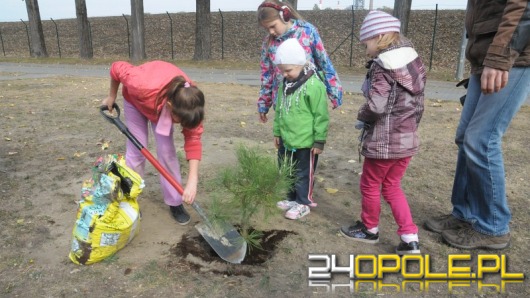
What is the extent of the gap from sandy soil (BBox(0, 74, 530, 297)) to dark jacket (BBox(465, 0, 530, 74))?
1165 mm

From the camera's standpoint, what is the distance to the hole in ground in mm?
2465

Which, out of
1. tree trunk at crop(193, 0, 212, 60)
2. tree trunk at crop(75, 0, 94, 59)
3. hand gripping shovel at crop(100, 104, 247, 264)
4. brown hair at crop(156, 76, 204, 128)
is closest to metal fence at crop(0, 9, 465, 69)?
tree trunk at crop(193, 0, 212, 60)

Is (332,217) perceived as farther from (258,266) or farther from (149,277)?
(149,277)

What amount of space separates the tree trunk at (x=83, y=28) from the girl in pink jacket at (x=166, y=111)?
54.8 ft

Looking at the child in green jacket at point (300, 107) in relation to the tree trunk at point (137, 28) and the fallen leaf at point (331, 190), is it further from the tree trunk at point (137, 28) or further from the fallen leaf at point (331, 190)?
the tree trunk at point (137, 28)

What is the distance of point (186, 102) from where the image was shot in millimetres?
2277

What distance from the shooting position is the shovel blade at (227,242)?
Result: 255 centimetres

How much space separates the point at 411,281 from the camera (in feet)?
7.80

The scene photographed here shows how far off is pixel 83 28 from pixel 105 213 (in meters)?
17.5

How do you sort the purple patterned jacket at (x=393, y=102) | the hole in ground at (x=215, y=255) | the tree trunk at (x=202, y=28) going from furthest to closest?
the tree trunk at (x=202, y=28) < the hole in ground at (x=215, y=255) < the purple patterned jacket at (x=393, y=102)

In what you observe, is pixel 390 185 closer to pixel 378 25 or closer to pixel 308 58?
pixel 378 25

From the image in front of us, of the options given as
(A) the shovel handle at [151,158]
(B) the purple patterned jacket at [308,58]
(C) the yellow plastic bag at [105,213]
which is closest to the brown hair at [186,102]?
(A) the shovel handle at [151,158]

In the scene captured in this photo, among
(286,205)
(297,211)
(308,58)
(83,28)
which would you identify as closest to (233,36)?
(83,28)

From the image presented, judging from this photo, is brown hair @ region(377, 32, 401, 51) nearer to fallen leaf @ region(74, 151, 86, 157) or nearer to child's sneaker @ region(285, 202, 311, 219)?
child's sneaker @ region(285, 202, 311, 219)
